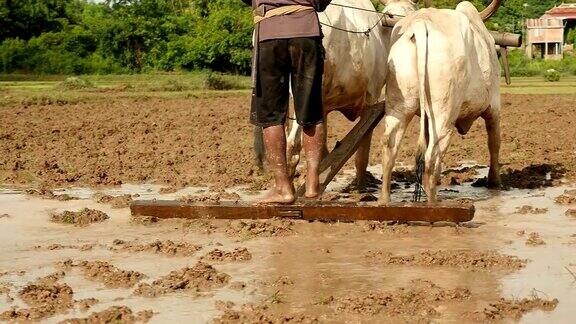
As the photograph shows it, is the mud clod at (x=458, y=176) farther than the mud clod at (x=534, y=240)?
Yes

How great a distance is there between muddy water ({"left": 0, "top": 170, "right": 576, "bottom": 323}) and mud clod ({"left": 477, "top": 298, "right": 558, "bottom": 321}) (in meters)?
0.05

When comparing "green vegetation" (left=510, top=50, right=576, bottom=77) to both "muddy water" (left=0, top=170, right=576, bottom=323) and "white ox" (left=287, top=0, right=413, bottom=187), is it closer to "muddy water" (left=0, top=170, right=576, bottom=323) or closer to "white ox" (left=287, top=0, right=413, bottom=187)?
"white ox" (left=287, top=0, right=413, bottom=187)

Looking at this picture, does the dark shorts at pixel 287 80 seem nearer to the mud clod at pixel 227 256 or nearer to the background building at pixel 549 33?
the mud clod at pixel 227 256

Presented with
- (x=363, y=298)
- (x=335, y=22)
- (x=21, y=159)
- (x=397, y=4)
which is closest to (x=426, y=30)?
(x=335, y=22)

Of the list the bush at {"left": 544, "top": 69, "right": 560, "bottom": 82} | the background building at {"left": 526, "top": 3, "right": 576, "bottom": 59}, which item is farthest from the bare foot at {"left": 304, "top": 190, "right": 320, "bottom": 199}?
the background building at {"left": 526, "top": 3, "right": 576, "bottom": 59}

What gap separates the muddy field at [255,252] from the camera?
4.59 meters

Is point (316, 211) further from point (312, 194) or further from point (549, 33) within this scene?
point (549, 33)

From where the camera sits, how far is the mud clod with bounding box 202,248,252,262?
5758mm

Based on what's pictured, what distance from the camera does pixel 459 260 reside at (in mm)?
5641

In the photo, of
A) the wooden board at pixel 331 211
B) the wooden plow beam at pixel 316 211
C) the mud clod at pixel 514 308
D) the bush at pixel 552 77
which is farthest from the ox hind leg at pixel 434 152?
the bush at pixel 552 77

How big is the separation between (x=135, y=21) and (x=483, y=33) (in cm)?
4018

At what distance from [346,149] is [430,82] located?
895 millimetres

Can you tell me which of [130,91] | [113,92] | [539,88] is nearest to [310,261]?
[113,92]

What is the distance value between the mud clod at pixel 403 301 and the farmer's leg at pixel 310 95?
6.44ft
